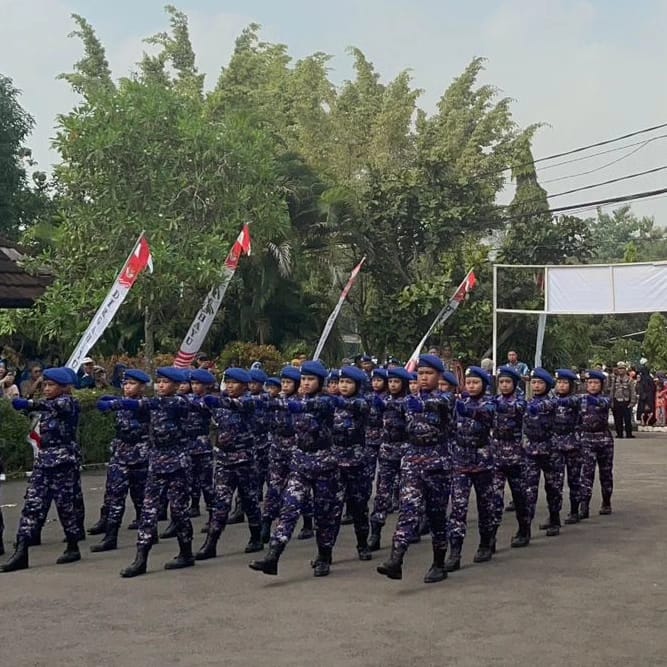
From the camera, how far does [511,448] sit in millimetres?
9961

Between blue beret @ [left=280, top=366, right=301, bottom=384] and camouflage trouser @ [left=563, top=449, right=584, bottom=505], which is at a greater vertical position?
blue beret @ [left=280, top=366, right=301, bottom=384]

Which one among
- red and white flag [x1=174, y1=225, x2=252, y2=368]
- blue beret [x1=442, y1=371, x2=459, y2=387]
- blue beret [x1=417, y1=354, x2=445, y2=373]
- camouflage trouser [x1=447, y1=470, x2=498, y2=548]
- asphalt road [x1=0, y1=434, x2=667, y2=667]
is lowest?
→ asphalt road [x1=0, y1=434, x2=667, y2=667]

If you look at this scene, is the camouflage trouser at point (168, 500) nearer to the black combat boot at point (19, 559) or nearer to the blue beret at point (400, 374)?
the black combat boot at point (19, 559)

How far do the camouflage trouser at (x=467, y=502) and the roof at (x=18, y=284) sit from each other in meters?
10.9

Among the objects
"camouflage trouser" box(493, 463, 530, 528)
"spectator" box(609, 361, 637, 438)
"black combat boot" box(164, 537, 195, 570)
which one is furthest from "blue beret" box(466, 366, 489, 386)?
"spectator" box(609, 361, 637, 438)

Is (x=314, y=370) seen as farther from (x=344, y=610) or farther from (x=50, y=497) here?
(x=50, y=497)

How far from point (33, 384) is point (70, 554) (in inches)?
308

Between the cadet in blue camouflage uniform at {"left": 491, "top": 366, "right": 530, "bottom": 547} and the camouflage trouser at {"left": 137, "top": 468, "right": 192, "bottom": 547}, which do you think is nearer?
the camouflage trouser at {"left": 137, "top": 468, "right": 192, "bottom": 547}

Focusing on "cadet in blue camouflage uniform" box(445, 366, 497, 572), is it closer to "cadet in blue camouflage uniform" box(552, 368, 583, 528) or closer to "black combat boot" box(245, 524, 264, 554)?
"black combat boot" box(245, 524, 264, 554)

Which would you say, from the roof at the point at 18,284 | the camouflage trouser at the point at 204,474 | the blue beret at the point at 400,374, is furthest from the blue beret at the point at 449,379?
the roof at the point at 18,284

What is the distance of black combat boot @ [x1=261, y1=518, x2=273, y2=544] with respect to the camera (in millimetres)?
9923

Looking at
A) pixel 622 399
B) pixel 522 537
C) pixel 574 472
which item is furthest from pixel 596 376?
pixel 622 399

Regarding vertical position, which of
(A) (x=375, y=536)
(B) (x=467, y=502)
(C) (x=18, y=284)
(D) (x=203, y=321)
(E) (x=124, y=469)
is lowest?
(A) (x=375, y=536)

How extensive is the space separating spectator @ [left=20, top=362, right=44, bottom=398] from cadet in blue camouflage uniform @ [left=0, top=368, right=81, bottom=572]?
6.66 meters
